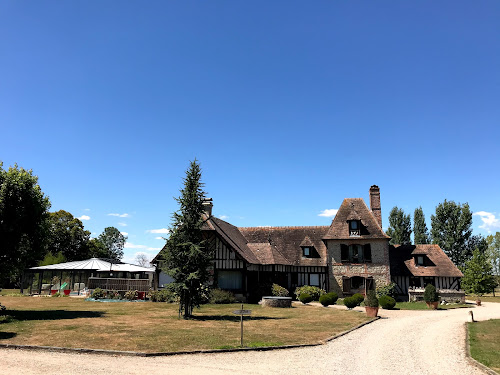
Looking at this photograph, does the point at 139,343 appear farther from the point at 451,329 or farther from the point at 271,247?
the point at 271,247

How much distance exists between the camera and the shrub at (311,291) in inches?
1195

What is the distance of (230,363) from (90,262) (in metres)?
29.4

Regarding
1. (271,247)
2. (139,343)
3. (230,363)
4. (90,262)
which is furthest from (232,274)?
(230,363)

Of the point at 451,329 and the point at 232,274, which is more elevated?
the point at 232,274

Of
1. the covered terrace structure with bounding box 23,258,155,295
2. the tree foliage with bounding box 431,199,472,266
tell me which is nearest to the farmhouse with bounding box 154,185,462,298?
the covered terrace structure with bounding box 23,258,155,295

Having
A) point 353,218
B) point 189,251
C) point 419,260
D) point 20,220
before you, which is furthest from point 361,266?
point 20,220

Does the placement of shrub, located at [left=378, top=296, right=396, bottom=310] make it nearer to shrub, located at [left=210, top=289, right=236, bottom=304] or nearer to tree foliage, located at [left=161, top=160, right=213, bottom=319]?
shrub, located at [left=210, top=289, right=236, bottom=304]

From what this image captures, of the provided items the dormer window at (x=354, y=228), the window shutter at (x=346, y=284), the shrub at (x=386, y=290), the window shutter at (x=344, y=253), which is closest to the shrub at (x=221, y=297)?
the window shutter at (x=346, y=284)

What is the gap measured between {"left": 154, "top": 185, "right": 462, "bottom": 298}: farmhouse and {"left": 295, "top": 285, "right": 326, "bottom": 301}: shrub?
71.8 inches

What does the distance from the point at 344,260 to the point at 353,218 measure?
4.09 m

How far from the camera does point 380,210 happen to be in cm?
3512

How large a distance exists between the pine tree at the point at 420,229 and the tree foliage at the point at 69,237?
193 ft

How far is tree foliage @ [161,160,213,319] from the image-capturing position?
1872cm

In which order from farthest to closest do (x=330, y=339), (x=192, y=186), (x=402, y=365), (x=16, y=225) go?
(x=192, y=186)
(x=16, y=225)
(x=330, y=339)
(x=402, y=365)
